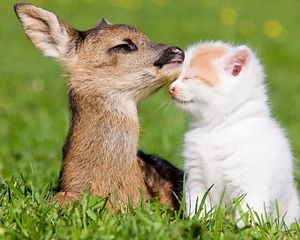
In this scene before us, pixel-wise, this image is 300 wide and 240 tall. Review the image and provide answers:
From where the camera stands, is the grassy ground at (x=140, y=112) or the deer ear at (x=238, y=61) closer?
the grassy ground at (x=140, y=112)

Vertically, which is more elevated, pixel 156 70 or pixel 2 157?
pixel 156 70

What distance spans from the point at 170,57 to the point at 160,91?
22.3ft

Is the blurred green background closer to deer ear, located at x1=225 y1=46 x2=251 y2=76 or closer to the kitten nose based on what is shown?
the kitten nose

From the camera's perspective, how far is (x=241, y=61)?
532cm

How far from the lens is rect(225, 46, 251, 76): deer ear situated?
17.5 feet

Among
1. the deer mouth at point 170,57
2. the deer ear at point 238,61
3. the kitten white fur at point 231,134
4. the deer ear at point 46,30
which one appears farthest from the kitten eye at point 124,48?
the deer ear at point 238,61

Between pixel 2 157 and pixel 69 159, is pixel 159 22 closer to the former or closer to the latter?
pixel 2 157

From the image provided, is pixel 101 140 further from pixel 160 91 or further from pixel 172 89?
pixel 160 91

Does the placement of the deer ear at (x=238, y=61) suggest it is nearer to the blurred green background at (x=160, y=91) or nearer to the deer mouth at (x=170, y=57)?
the deer mouth at (x=170, y=57)

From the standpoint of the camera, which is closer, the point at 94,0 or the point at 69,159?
the point at 69,159

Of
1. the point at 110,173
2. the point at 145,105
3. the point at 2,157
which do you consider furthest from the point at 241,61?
the point at 145,105

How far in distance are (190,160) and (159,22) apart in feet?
47.3

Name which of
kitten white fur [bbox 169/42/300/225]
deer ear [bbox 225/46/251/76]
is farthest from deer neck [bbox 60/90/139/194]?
deer ear [bbox 225/46/251/76]

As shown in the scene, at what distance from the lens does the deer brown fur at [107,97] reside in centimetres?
538
